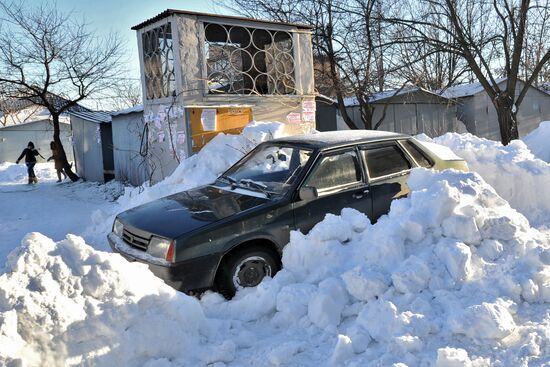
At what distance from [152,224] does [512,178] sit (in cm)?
454

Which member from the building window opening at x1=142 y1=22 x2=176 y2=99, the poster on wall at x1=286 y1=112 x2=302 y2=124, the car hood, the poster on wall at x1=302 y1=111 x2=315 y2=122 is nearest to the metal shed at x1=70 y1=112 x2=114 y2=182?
the building window opening at x1=142 y1=22 x2=176 y2=99

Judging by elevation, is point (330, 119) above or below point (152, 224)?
above

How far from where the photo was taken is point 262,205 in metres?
4.73

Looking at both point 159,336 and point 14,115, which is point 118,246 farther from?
point 14,115

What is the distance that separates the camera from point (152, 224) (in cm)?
463

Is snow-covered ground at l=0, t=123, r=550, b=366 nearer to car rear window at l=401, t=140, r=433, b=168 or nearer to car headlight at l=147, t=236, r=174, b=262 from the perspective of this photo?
car headlight at l=147, t=236, r=174, b=262

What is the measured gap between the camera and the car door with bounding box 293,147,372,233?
192 inches

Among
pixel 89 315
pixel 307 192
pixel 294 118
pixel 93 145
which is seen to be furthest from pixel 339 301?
pixel 93 145

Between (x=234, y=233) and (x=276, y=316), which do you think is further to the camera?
(x=234, y=233)

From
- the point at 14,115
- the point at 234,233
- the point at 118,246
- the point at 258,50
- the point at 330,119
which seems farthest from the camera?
the point at 14,115

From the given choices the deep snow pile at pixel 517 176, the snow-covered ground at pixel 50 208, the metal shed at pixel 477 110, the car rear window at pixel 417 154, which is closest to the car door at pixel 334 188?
the car rear window at pixel 417 154

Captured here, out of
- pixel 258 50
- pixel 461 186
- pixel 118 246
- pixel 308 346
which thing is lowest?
pixel 308 346

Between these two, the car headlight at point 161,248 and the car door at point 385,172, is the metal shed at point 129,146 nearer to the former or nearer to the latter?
the car door at point 385,172

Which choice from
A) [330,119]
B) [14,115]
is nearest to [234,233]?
[330,119]
